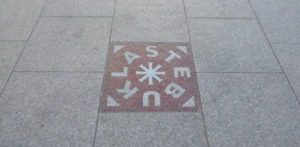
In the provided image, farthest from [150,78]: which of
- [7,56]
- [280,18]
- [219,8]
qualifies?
[280,18]

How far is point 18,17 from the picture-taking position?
18.3 ft

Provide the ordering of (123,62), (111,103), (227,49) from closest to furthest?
(111,103), (123,62), (227,49)

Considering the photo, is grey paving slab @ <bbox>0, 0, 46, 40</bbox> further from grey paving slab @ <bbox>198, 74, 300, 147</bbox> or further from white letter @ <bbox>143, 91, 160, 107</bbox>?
grey paving slab @ <bbox>198, 74, 300, 147</bbox>

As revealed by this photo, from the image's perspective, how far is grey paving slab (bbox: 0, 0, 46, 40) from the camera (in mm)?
5141

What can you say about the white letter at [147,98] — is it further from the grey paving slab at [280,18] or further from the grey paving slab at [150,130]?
the grey paving slab at [280,18]

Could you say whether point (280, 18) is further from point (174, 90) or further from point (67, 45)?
point (67, 45)

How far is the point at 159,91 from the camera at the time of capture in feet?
13.5

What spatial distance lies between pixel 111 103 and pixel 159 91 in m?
0.76

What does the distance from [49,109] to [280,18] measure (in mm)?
5023

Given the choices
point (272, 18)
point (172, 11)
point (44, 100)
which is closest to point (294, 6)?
point (272, 18)

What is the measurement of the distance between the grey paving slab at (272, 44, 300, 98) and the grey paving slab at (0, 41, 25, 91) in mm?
4686

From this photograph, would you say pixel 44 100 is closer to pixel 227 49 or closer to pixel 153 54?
pixel 153 54

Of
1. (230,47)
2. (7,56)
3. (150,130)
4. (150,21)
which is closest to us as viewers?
(150,130)

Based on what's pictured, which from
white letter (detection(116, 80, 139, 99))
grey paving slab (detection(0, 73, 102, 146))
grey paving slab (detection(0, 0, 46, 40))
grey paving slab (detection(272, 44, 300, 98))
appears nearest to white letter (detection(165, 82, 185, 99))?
white letter (detection(116, 80, 139, 99))
